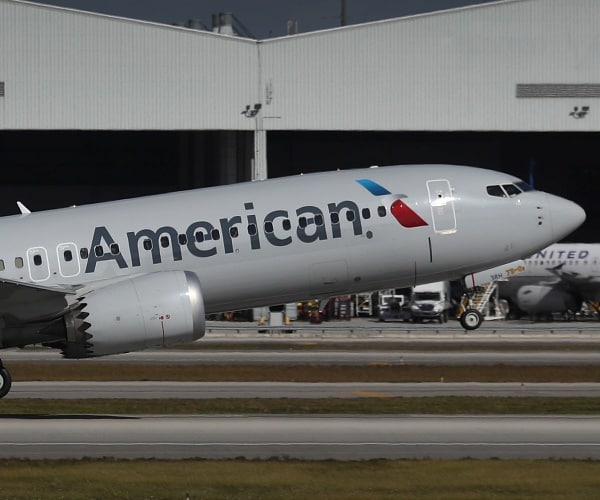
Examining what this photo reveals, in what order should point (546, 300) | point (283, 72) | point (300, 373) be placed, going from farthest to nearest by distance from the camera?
point (546, 300) → point (283, 72) → point (300, 373)

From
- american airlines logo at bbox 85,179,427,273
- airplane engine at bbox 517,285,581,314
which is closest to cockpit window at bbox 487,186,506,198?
american airlines logo at bbox 85,179,427,273

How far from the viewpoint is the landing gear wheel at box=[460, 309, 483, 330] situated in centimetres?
3428

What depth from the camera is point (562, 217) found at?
3369cm

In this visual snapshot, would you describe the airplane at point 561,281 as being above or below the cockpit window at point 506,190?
below

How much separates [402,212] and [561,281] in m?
52.1

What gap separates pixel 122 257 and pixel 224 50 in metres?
44.7

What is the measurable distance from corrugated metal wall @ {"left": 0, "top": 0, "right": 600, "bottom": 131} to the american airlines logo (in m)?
43.2

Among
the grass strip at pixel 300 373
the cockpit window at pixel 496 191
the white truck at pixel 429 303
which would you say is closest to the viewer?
the cockpit window at pixel 496 191

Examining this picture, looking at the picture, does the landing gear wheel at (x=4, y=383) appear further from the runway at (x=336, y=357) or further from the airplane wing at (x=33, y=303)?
the runway at (x=336, y=357)

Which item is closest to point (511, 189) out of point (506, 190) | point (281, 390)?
point (506, 190)

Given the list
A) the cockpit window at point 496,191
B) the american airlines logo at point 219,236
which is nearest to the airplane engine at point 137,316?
the american airlines logo at point 219,236

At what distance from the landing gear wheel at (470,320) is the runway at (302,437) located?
3.43 meters

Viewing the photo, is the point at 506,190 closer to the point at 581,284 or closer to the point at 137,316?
the point at 137,316

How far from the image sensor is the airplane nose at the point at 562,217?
110 feet
